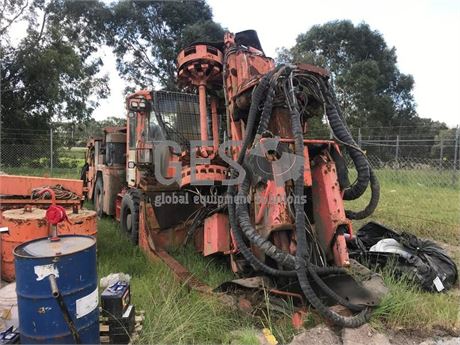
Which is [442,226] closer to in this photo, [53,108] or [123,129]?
[123,129]

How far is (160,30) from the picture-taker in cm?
2062

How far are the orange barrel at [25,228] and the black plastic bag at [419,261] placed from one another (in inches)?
116

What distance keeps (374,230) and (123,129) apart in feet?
17.2

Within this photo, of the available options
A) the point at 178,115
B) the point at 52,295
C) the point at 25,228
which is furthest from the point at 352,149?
the point at 25,228

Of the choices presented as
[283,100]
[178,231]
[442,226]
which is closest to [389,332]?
[283,100]

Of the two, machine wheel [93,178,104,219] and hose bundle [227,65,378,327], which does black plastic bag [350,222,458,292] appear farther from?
machine wheel [93,178,104,219]

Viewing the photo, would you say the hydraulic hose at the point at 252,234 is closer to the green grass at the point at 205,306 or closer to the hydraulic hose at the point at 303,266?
the hydraulic hose at the point at 303,266

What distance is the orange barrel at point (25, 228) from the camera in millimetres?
Result: 3992

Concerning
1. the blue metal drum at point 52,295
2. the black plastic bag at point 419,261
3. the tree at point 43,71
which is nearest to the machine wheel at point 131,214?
the black plastic bag at point 419,261

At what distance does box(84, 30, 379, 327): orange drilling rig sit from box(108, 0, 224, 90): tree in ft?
51.2

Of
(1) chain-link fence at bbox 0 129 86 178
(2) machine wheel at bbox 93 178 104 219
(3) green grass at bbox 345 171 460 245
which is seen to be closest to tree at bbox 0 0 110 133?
(1) chain-link fence at bbox 0 129 86 178

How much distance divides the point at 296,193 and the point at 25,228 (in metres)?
2.81

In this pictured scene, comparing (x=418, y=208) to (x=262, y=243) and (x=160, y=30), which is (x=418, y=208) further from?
(x=160, y=30)

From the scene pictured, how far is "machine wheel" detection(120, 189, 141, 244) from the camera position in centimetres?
555
